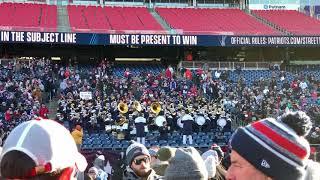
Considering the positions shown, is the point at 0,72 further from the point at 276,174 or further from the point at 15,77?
the point at 276,174

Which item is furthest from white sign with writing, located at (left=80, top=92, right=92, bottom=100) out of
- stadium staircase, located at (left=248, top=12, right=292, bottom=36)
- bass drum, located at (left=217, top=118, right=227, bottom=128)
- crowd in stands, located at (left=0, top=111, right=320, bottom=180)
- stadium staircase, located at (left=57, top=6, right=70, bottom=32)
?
crowd in stands, located at (left=0, top=111, right=320, bottom=180)

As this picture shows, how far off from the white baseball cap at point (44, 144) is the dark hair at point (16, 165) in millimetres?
13

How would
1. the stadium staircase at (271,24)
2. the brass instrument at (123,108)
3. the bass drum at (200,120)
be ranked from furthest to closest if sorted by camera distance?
the stadium staircase at (271,24) → the bass drum at (200,120) → the brass instrument at (123,108)

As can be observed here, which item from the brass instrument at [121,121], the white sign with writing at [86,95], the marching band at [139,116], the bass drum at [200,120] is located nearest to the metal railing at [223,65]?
the marching band at [139,116]

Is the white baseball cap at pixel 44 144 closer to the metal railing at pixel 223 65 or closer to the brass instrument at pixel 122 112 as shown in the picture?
the brass instrument at pixel 122 112

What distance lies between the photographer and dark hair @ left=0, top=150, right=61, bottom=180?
195 cm

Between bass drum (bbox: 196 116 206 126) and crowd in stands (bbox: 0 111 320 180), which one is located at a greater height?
crowd in stands (bbox: 0 111 320 180)

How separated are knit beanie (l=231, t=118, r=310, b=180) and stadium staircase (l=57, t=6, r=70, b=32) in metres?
28.5

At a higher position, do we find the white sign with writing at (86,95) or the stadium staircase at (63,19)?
the stadium staircase at (63,19)

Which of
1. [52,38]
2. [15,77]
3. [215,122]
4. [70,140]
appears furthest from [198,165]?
[52,38]

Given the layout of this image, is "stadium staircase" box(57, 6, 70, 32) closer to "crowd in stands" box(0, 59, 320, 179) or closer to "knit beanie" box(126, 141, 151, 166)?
"crowd in stands" box(0, 59, 320, 179)

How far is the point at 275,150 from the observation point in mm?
2273

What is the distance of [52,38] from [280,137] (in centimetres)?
2775

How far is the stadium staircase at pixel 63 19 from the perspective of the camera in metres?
30.8
